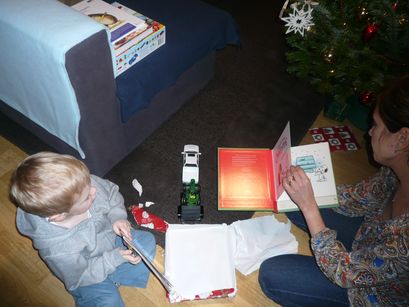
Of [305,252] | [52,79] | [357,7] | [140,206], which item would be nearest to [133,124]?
[140,206]

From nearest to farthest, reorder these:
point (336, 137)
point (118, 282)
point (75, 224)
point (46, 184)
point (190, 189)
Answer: point (46, 184) < point (75, 224) < point (118, 282) < point (190, 189) < point (336, 137)

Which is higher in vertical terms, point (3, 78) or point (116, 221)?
point (3, 78)

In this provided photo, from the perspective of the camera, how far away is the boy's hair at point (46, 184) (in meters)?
0.90

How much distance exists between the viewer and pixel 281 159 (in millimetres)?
1417

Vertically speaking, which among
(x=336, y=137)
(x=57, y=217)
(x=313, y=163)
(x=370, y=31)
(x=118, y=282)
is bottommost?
(x=118, y=282)

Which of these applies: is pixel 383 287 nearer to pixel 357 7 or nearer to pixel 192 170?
pixel 192 170

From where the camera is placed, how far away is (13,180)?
0.92 meters

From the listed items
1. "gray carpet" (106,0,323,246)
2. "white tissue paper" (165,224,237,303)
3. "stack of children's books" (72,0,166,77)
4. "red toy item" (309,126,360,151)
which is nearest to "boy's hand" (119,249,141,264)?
"white tissue paper" (165,224,237,303)

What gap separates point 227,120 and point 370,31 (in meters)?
0.91

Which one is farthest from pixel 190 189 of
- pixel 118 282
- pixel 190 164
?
pixel 118 282

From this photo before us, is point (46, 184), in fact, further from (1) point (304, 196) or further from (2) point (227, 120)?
(2) point (227, 120)

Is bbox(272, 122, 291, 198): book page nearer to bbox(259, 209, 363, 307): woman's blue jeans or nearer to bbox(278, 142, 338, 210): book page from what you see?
bbox(278, 142, 338, 210): book page

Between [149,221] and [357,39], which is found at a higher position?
[357,39]

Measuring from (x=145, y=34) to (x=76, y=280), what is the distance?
41.1 inches
